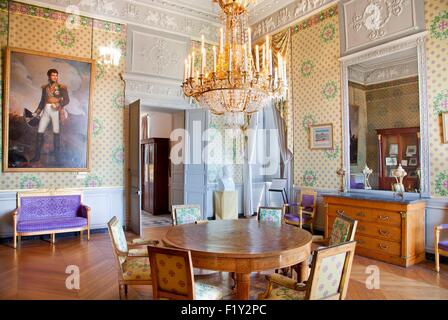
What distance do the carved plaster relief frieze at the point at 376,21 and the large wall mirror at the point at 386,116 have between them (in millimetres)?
142

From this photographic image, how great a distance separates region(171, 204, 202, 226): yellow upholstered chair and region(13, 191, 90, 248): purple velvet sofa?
7.84ft

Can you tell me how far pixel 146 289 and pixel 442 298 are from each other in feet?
9.55

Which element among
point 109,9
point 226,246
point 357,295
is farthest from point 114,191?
point 357,295

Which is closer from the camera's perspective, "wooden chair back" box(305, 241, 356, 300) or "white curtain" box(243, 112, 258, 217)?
"wooden chair back" box(305, 241, 356, 300)

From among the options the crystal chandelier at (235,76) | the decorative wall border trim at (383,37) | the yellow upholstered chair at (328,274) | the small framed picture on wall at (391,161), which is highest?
the decorative wall border trim at (383,37)

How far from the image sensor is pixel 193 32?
684 cm

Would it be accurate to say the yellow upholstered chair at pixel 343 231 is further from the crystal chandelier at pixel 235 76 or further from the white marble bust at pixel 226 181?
the white marble bust at pixel 226 181

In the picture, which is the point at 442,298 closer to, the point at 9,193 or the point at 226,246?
the point at 226,246

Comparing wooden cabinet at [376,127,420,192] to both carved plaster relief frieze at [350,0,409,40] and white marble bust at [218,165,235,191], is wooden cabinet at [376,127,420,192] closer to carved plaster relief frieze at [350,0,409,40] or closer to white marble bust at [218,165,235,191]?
carved plaster relief frieze at [350,0,409,40]

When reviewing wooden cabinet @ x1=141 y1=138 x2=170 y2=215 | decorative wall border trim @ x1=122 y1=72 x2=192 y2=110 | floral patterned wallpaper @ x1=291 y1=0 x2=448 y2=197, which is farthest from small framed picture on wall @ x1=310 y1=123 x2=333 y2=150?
wooden cabinet @ x1=141 y1=138 x2=170 y2=215

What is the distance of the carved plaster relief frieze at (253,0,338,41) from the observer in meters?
5.49

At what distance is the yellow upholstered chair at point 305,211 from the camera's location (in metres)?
5.28

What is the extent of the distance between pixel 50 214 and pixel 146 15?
422 cm

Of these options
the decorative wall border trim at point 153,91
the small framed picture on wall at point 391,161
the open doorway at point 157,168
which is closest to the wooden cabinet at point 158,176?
the open doorway at point 157,168
